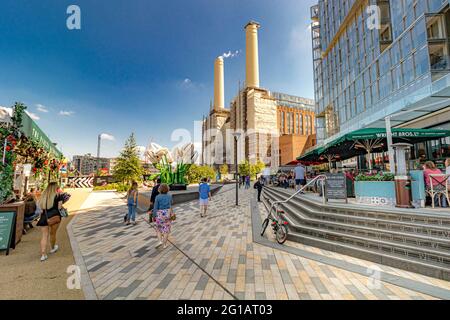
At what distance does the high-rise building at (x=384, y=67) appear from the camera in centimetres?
1335

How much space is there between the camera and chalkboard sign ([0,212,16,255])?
4.87 m

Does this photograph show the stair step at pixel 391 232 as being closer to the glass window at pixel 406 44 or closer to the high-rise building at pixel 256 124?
the glass window at pixel 406 44

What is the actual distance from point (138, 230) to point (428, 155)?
757 inches

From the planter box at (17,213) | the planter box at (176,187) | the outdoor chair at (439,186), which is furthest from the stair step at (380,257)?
the planter box at (176,187)

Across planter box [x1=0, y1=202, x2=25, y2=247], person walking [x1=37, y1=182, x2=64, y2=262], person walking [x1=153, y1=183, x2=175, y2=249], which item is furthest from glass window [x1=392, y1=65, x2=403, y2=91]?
planter box [x1=0, y1=202, x2=25, y2=247]

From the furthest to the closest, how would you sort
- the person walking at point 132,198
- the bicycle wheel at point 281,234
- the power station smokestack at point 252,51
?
the power station smokestack at point 252,51
the person walking at point 132,198
the bicycle wheel at point 281,234

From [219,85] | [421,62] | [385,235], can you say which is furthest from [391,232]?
[219,85]

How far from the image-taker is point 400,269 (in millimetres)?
3779

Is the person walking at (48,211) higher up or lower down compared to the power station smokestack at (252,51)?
lower down

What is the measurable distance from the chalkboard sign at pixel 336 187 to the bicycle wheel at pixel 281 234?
7.12ft

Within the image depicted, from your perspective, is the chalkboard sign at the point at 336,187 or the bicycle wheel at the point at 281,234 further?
the chalkboard sign at the point at 336,187

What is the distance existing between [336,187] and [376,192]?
3.83ft
